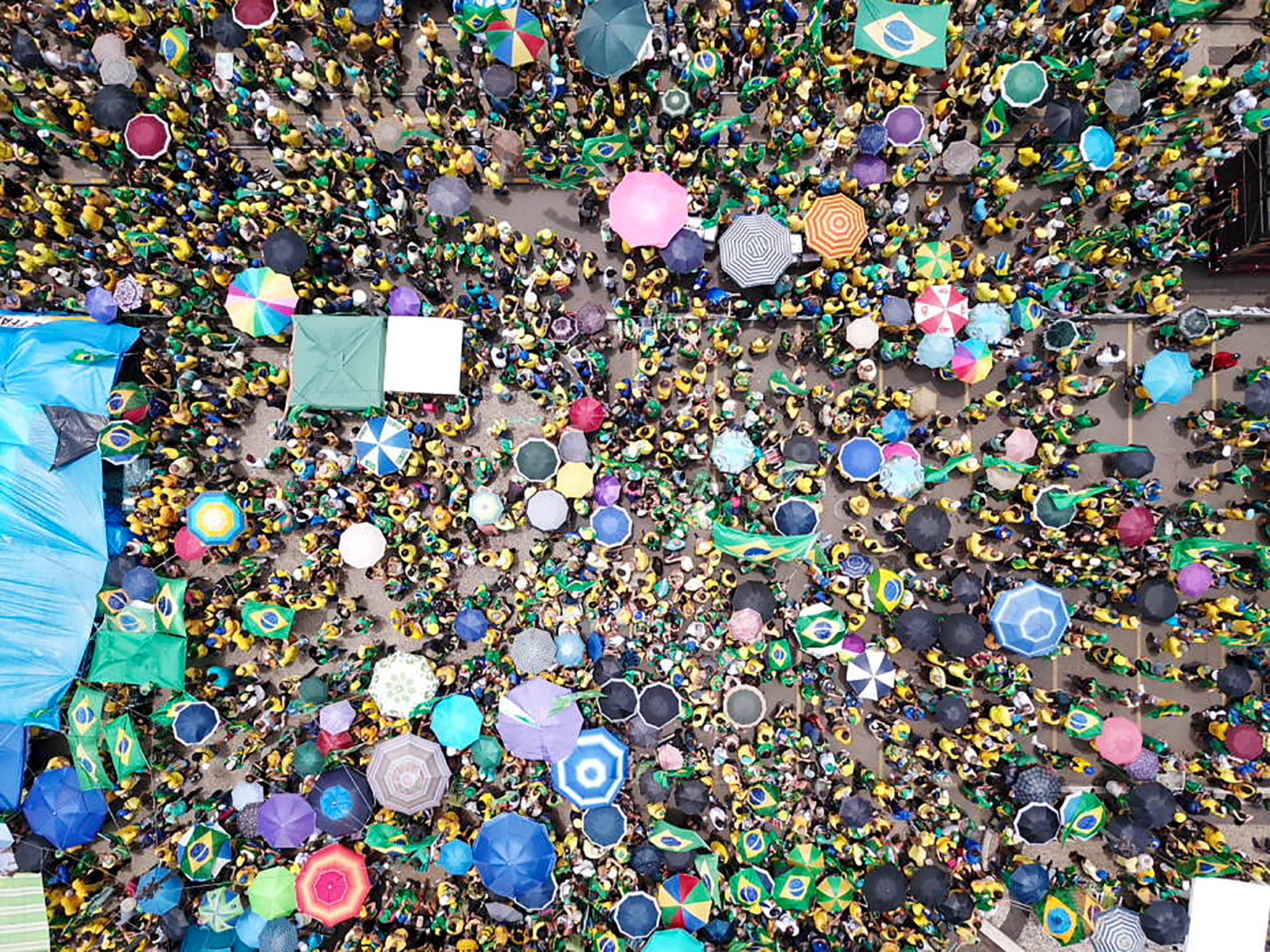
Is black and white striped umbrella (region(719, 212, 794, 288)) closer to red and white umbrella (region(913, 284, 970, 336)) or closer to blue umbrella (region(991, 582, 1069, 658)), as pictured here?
red and white umbrella (region(913, 284, 970, 336))

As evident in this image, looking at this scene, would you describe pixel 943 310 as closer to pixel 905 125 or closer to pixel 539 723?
pixel 905 125

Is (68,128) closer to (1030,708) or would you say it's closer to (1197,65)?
(1030,708)

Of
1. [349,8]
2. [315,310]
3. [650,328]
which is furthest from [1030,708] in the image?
[349,8]

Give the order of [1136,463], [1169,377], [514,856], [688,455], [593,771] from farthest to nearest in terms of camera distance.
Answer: [688,455] < [1169,377] < [1136,463] < [593,771] < [514,856]

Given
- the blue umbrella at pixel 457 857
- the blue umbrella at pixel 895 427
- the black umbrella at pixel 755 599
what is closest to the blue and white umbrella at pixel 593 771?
the blue umbrella at pixel 457 857

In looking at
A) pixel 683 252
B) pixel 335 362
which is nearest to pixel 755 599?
pixel 683 252
